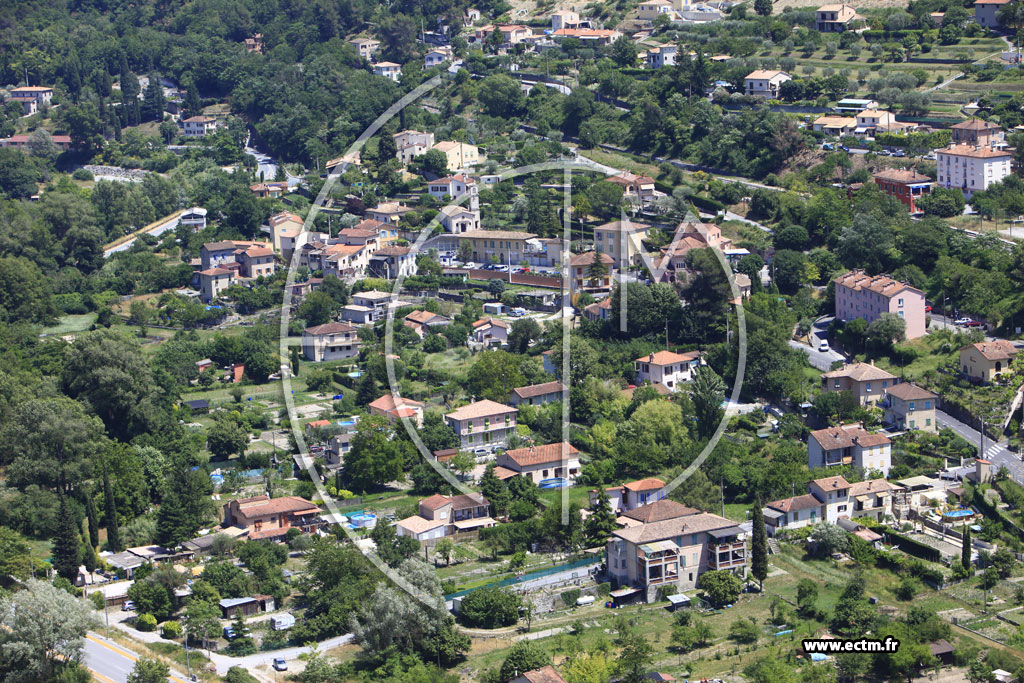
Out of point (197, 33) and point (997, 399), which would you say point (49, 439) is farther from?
point (197, 33)

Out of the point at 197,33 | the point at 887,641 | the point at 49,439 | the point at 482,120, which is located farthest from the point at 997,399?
the point at 197,33

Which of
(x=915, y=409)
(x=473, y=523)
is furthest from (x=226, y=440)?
(x=915, y=409)

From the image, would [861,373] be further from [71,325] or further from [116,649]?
[71,325]

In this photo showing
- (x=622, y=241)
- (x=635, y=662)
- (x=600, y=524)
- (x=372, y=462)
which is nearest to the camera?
(x=635, y=662)

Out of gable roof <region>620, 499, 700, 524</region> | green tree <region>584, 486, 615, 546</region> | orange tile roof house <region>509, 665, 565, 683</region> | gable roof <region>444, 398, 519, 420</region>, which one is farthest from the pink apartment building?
orange tile roof house <region>509, 665, 565, 683</region>

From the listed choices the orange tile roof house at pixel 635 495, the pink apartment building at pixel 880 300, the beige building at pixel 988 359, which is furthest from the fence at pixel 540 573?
the pink apartment building at pixel 880 300

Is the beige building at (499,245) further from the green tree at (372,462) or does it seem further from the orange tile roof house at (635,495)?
the orange tile roof house at (635,495)
